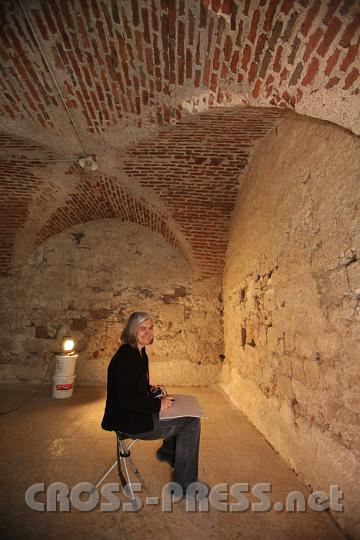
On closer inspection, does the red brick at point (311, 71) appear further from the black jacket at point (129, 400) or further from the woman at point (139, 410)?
the black jacket at point (129, 400)

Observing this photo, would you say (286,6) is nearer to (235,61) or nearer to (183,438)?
(235,61)

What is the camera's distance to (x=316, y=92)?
181cm

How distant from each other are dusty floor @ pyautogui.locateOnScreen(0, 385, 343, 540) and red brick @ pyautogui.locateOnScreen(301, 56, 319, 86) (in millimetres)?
2840

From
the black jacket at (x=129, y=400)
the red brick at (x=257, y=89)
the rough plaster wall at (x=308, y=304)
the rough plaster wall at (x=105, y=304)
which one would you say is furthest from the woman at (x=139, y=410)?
the rough plaster wall at (x=105, y=304)

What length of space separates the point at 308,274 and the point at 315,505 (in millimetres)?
1630

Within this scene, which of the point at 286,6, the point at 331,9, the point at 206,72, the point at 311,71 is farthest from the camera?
the point at 206,72

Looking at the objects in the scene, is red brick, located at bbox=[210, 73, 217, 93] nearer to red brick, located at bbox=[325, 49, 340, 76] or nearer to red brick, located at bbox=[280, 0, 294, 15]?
red brick, located at bbox=[280, 0, 294, 15]

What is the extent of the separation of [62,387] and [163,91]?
431cm

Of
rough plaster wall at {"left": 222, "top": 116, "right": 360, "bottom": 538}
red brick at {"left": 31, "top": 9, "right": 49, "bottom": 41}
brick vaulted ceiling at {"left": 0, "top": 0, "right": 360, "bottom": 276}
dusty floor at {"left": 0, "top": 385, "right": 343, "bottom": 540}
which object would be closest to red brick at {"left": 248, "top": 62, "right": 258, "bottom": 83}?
brick vaulted ceiling at {"left": 0, "top": 0, "right": 360, "bottom": 276}

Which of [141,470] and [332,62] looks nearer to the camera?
[332,62]

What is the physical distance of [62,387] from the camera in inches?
175

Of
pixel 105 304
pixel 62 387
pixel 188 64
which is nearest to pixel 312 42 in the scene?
pixel 188 64

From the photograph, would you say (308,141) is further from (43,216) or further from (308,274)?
(43,216)

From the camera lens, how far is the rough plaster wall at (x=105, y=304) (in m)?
5.23
